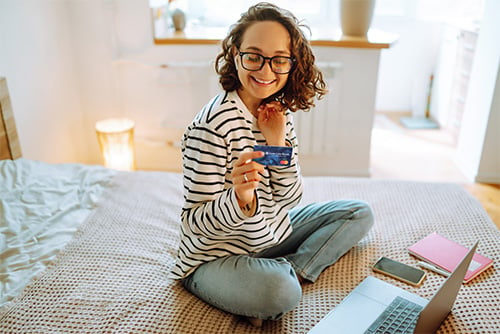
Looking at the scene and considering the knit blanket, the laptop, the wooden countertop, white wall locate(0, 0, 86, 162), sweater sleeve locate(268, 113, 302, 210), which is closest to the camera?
the laptop

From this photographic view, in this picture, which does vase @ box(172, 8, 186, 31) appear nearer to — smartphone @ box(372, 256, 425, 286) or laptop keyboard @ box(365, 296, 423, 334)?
smartphone @ box(372, 256, 425, 286)

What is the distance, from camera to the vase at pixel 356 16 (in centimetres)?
241

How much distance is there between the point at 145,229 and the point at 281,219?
0.49 m

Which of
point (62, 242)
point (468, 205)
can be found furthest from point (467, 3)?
point (62, 242)

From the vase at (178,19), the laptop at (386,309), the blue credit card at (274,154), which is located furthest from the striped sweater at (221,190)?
the vase at (178,19)

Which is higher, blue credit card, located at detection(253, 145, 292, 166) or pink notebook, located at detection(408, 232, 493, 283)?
blue credit card, located at detection(253, 145, 292, 166)

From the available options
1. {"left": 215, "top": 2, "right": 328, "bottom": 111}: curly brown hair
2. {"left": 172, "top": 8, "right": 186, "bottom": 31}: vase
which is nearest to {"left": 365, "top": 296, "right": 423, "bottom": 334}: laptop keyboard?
{"left": 215, "top": 2, "right": 328, "bottom": 111}: curly brown hair

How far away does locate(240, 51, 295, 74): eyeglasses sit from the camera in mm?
1066

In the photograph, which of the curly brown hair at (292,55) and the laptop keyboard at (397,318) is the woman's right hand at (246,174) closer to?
the curly brown hair at (292,55)

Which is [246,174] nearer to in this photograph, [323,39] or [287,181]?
[287,181]

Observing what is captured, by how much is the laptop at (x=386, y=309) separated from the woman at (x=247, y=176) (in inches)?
4.7

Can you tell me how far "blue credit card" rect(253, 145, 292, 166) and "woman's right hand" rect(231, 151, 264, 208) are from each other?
0.02m

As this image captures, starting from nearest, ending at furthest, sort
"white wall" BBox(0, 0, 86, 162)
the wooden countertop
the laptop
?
the laptop, "white wall" BBox(0, 0, 86, 162), the wooden countertop

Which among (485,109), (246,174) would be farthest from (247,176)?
(485,109)
